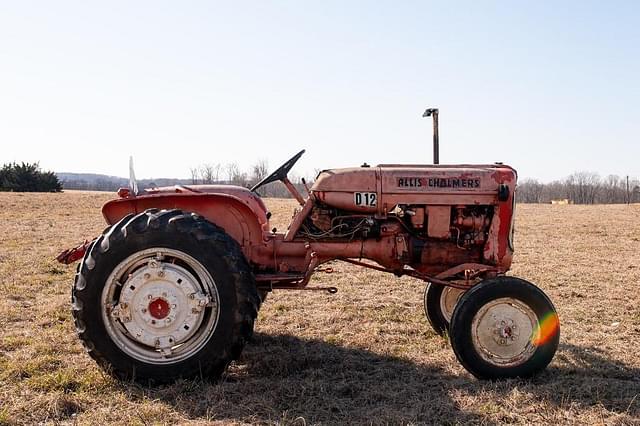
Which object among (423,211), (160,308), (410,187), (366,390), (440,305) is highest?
(410,187)

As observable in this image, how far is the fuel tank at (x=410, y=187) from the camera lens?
16.8 feet

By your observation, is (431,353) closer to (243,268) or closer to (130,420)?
(243,268)

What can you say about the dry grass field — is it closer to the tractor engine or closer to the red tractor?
the red tractor

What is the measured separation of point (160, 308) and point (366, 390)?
169 centimetres

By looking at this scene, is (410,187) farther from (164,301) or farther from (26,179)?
(26,179)

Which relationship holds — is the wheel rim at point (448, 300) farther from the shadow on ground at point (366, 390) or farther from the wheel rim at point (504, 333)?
the wheel rim at point (504, 333)

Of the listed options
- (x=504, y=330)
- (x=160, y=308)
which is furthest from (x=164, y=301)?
(x=504, y=330)

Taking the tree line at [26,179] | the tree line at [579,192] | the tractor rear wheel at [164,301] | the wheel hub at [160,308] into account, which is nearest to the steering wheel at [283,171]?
the tractor rear wheel at [164,301]

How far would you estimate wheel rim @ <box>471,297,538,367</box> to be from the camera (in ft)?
15.1

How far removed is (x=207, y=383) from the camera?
438cm

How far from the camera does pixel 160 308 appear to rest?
4.46 meters

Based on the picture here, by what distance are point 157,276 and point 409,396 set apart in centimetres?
211

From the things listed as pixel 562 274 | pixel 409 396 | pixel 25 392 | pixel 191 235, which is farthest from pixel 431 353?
pixel 562 274

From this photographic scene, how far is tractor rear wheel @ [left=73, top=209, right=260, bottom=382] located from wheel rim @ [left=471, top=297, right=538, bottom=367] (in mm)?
1818
